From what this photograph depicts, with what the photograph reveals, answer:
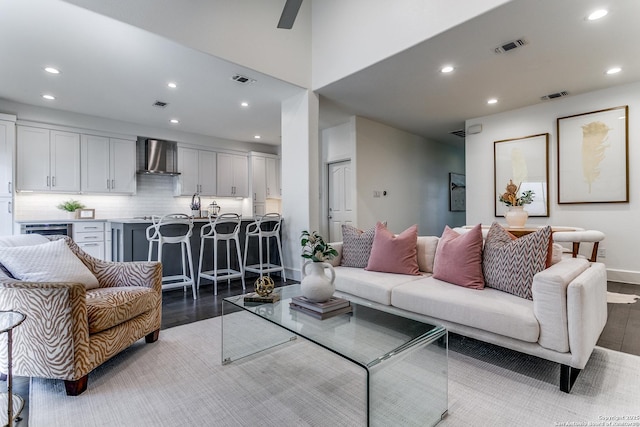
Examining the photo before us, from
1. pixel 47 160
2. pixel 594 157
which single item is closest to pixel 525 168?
pixel 594 157

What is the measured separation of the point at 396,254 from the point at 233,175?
19.0 feet

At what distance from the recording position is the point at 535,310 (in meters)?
1.80

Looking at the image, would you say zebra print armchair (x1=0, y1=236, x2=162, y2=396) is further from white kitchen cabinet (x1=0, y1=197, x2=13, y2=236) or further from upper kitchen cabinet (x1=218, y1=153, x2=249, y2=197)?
upper kitchen cabinet (x1=218, y1=153, x2=249, y2=197)

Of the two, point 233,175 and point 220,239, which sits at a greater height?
point 233,175

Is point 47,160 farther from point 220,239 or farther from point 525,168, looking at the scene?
point 525,168

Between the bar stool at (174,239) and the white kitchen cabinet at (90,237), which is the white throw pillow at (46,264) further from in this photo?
the white kitchen cabinet at (90,237)

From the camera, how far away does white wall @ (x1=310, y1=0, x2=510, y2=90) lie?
3152 mm

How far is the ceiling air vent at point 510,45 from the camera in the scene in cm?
328

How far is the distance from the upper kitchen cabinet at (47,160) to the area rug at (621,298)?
7.97 metres

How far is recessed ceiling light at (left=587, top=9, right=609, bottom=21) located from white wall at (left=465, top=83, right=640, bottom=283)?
2.23 m

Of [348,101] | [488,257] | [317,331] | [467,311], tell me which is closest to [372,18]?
[348,101]

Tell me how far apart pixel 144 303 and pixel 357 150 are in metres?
4.60

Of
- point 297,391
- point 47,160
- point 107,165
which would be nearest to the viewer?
point 297,391

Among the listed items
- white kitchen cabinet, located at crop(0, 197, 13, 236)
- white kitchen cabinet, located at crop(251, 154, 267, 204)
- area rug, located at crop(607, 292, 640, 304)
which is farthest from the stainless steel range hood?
area rug, located at crop(607, 292, 640, 304)
